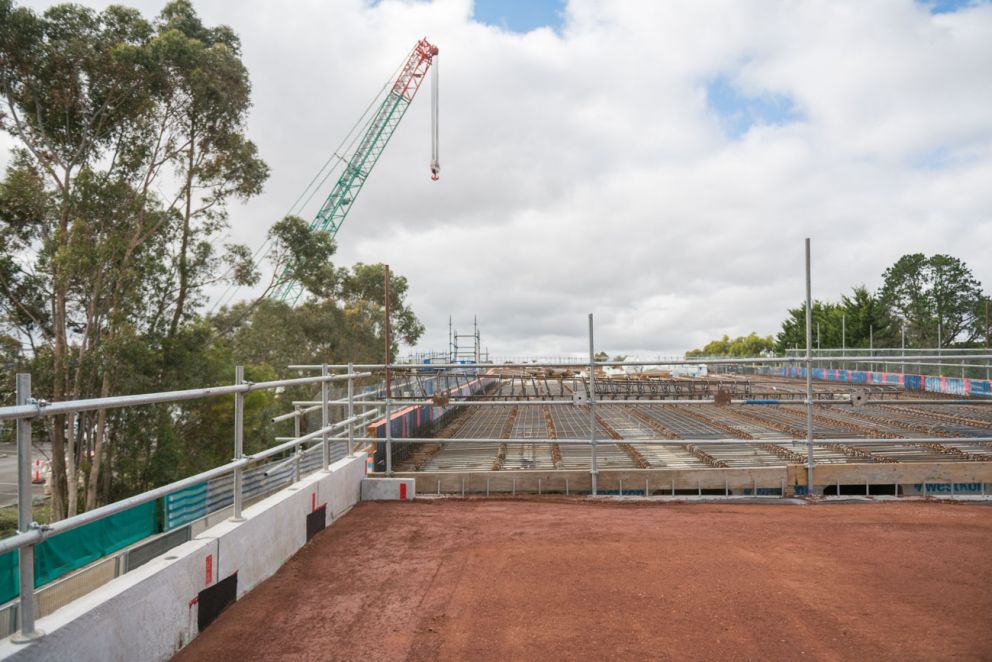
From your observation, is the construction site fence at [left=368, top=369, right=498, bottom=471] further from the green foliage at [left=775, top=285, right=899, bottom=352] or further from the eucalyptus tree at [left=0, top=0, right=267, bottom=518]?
the green foliage at [left=775, top=285, right=899, bottom=352]

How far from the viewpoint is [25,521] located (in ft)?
8.05

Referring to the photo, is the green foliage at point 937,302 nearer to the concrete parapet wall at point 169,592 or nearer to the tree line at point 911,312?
the tree line at point 911,312

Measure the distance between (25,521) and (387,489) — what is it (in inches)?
172

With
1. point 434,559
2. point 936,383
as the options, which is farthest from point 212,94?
point 936,383

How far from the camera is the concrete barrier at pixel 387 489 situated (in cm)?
662

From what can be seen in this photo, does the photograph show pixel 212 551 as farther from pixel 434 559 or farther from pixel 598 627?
pixel 598 627

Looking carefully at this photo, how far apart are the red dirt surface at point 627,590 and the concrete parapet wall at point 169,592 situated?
0.15 m

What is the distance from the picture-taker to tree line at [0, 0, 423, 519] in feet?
60.5

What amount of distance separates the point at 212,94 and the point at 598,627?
23905 mm

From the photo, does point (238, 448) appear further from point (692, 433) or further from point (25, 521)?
point (692, 433)

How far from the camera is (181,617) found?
3.26 m

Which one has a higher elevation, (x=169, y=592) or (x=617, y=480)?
(x=169, y=592)

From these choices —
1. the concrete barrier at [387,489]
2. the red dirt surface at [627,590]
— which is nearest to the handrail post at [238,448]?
the red dirt surface at [627,590]

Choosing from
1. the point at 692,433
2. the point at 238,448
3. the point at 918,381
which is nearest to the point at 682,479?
the point at 692,433
